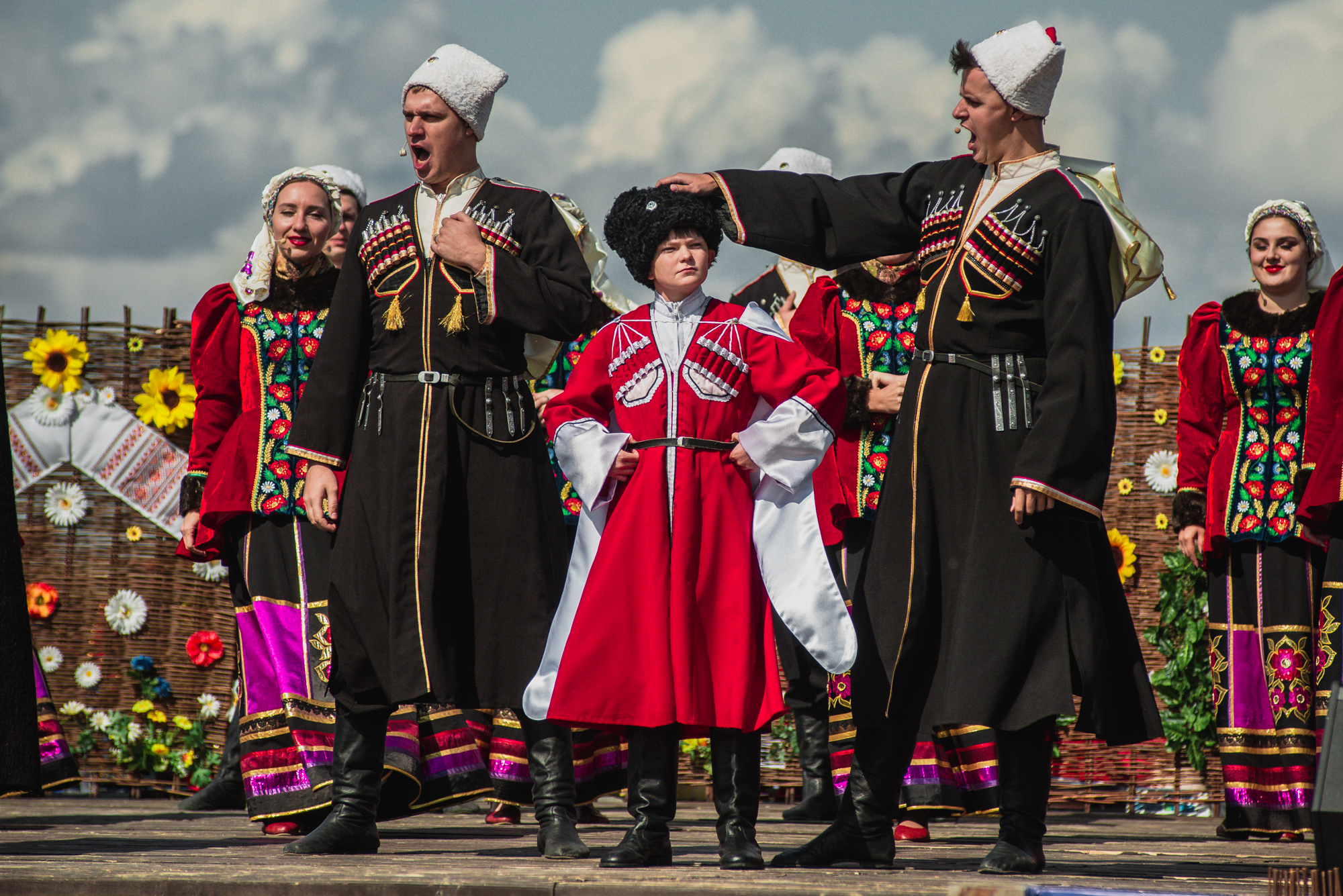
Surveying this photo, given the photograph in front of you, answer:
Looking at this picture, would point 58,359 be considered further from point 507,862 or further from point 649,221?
point 507,862

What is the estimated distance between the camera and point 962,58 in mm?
4461

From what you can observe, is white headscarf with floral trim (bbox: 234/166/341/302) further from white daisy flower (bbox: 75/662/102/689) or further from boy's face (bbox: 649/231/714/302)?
white daisy flower (bbox: 75/662/102/689)

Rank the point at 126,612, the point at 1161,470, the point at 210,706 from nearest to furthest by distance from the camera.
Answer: the point at 1161,470 → the point at 210,706 → the point at 126,612

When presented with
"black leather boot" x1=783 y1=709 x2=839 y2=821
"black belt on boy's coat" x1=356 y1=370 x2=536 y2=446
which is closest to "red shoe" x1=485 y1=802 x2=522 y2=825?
"black leather boot" x1=783 y1=709 x2=839 y2=821

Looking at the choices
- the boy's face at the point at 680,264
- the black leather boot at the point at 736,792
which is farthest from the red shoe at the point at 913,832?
the boy's face at the point at 680,264

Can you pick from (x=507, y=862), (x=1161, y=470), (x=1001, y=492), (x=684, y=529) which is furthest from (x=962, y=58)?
(x=1161, y=470)

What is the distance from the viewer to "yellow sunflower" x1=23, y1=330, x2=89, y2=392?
27.5 ft

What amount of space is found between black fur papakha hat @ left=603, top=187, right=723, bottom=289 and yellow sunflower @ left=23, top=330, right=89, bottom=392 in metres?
4.83

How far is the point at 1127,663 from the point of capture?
423 centimetres

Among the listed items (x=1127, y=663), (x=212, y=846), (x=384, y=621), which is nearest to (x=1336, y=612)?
(x=1127, y=663)

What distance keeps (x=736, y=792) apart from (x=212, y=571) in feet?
15.9

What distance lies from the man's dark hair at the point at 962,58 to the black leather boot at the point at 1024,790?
1775 millimetres

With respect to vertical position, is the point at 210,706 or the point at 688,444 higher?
the point at 688,444

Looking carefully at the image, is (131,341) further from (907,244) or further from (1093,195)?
(1093,195)
